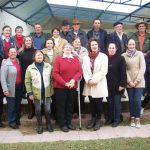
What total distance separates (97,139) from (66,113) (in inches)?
34.6

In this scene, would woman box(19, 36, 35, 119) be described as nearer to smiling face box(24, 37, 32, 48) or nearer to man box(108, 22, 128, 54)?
smiling face box(24, 37, 32, 48)

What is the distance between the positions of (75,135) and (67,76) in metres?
1.05

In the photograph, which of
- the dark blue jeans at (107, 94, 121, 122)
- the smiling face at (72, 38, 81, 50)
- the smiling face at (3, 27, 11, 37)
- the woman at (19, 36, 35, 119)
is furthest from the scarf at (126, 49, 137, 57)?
the smiling face at (3, 27, 11, 37)

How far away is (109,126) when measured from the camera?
630cm

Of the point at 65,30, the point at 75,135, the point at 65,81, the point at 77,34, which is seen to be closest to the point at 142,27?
the point at 77,34

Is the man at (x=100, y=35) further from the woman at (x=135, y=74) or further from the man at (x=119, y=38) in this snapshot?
the woman at (x=135, y=74)

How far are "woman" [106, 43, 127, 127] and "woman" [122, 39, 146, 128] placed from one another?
0.51ft

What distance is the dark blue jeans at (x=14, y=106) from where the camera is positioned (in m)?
6.14

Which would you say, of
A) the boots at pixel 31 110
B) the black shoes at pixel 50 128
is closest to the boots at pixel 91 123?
the black shoes at pixel 50 128

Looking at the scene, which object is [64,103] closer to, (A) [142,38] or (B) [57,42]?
(B) [57,42]

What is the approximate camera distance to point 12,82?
6027mm

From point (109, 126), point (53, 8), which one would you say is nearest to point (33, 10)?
point (53, 8)

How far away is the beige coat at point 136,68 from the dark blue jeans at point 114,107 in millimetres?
402

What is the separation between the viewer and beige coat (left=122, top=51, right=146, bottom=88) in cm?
607
